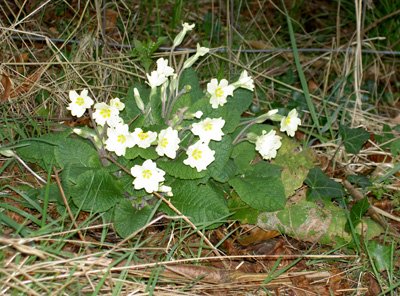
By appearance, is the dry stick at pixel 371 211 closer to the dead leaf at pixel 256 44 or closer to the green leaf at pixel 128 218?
the green leaf at pixel 128 218

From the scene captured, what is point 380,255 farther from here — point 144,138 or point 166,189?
point 144,138

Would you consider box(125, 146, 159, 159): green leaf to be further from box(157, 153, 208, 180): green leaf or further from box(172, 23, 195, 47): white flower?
box(172, 23, 195, 47): white flower

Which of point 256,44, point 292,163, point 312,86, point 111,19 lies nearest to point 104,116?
point 292,163

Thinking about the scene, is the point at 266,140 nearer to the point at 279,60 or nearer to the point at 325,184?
the point at 325,184

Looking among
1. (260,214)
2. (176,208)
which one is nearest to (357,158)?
(260,214)

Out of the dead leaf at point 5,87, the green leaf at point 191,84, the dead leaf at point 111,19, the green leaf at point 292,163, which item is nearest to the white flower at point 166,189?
the green leaf at point 191,84

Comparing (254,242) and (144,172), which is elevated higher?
(144,172)

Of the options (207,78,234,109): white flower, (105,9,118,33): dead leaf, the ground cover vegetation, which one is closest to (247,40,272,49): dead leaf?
the ground cover vegetation
